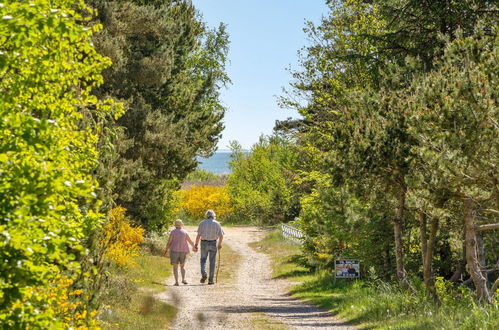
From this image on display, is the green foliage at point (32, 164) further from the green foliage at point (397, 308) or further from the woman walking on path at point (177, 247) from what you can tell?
the woman walking on path at point (177, 247)

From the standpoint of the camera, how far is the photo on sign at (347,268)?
1802cm

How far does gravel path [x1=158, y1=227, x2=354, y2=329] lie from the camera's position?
43.8 feet

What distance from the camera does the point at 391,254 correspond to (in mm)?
19594

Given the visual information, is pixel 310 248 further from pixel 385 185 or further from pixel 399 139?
pixel 399 139

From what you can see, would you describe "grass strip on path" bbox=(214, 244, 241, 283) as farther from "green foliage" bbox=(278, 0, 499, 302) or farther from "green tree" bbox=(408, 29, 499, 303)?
"green tree" bbox=(408, 29, 499, 303)

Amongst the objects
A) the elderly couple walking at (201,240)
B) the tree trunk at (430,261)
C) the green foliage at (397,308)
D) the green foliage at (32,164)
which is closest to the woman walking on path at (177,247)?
the elderly couple walking at (201,240)

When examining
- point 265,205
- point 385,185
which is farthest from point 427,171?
point 265,205

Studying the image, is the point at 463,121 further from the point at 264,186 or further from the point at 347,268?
the point at 264,186

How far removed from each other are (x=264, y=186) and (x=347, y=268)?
42.0 meters

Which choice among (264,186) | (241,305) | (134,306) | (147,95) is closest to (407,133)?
(241,305)

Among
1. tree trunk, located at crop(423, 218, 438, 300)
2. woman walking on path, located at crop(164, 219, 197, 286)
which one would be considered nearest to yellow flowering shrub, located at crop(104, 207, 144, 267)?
woman walking on path, located at crop(164, 219, 197, 286)

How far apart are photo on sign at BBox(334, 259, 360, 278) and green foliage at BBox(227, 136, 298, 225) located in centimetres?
3113

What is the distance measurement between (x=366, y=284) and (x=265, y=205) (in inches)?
1471

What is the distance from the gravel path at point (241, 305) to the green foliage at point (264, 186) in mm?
27217
